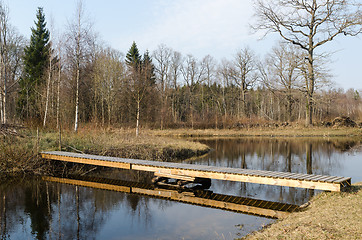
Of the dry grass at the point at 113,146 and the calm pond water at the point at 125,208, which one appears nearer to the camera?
the calm pond water at the point at 125,208

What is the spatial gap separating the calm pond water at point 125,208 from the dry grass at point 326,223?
0.93 metres

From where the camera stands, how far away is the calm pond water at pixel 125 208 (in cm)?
641

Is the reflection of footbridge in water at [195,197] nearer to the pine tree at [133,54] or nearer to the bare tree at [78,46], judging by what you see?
the bare tree at [78,46]

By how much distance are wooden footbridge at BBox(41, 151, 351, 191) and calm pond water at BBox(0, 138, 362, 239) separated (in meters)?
0.62

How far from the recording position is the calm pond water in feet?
21.0

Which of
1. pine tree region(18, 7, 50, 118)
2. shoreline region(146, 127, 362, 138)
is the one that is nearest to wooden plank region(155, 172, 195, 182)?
shoreline region(146, 127, 362, 138)

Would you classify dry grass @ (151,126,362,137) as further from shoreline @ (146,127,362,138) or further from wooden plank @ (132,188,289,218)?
wooden plank @ (132,188,289,218)

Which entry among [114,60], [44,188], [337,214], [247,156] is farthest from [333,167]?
[114,60]

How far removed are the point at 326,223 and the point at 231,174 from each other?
369 centimetres

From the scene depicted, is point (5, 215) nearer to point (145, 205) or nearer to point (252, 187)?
point (145, 205)

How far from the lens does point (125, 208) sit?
812cm

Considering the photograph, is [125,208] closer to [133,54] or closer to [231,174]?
[231,174]

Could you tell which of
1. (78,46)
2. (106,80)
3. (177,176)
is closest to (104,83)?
(106,80)

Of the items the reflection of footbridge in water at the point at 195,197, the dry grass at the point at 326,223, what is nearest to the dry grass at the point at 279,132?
the reflection of footbridge in water at the point at 195,197
